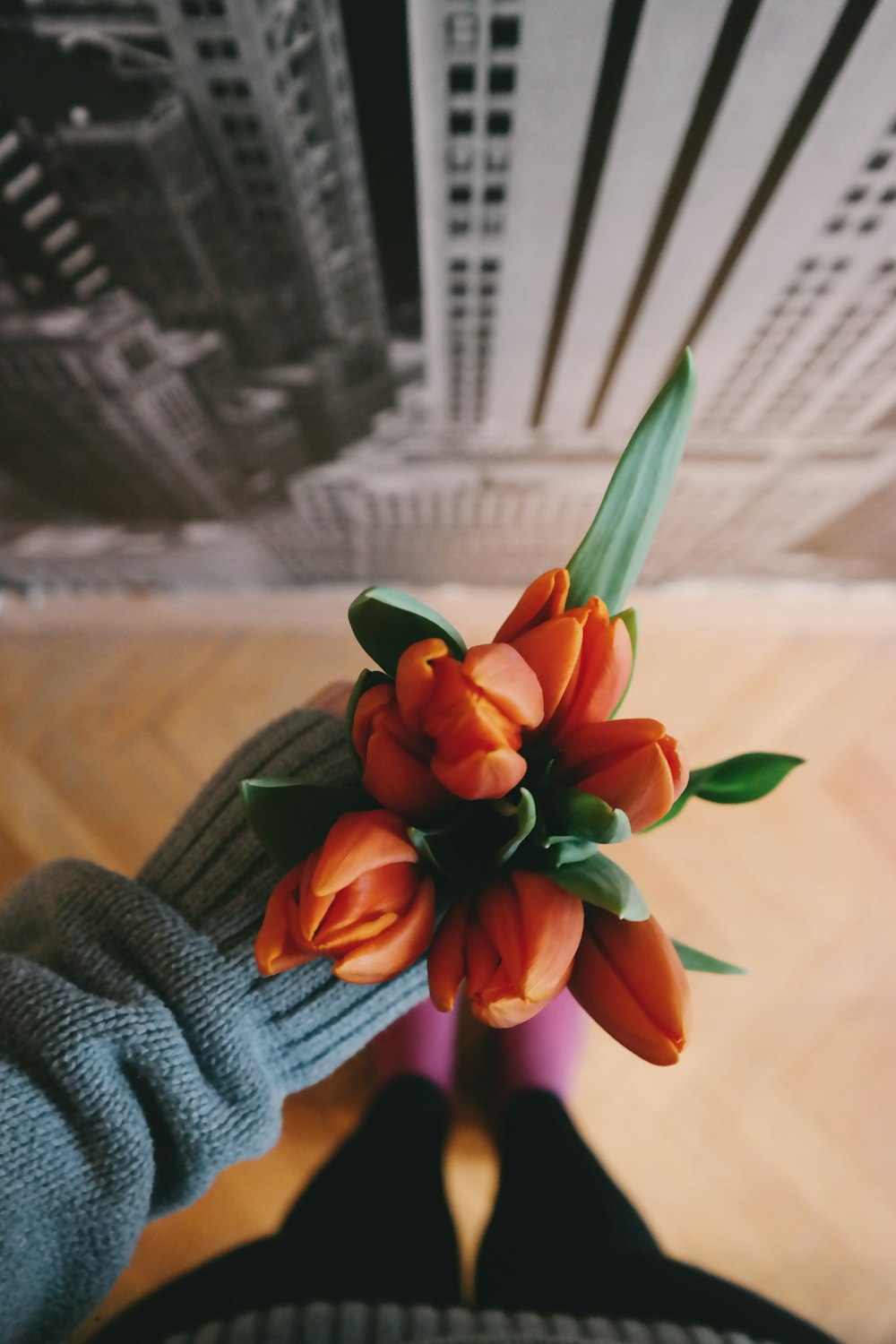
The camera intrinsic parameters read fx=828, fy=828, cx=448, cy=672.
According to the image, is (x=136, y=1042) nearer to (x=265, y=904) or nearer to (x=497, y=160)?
(x=265, y=904)

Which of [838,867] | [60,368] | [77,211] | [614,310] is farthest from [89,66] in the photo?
[838,867]

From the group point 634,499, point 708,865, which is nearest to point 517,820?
point 634,499

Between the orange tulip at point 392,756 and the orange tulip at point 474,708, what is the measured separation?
0.6 inches

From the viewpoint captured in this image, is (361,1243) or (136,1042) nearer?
(136,1042)

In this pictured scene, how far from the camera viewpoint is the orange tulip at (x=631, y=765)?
0.97 ft

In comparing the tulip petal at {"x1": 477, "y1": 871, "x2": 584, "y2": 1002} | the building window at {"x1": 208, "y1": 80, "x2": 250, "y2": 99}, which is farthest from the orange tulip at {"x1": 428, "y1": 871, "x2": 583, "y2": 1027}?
the building window at {"x1": 208, "y1": 80, "x2": 250, "y2": 99}

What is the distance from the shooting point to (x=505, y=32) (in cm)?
46

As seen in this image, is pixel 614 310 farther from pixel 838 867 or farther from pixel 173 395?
pixel 838 867

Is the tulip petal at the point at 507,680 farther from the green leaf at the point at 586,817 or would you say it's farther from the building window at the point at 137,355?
the building window at the point at 137,355

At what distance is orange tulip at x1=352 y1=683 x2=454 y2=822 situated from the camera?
0.31m

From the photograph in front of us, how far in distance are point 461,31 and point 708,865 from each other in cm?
82

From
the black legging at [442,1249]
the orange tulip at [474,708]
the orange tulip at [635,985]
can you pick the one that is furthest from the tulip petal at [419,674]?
the black legging at [442,1249]

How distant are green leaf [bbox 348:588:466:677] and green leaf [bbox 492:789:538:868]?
0.06 metres

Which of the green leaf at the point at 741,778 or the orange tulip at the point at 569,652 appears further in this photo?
the green leaf at the point at 741,778
